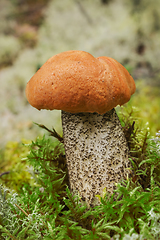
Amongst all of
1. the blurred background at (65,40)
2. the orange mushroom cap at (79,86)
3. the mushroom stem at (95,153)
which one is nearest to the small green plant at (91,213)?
the mushroom stem at (95,153)

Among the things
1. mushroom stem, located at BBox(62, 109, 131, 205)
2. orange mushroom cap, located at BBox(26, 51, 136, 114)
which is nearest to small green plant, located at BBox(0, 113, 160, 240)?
mushroom stem, located at BBox(62, 109, 131, 205)

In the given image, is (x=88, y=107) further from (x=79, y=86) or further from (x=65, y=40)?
(x=65, y=40)

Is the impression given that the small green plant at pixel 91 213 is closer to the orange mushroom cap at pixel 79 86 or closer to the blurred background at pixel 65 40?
the orange mushroom cap at pixel 79 86

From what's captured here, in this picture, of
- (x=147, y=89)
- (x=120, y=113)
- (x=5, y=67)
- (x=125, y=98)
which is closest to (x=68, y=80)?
(x=125, y=98)

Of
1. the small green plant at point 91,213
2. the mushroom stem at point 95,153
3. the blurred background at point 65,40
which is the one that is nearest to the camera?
the small green plant at point 91,213

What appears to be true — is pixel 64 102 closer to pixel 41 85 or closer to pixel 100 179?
pixel 41 85

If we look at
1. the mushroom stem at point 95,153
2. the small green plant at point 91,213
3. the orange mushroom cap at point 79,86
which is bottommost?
the small green plant at point 91,213
